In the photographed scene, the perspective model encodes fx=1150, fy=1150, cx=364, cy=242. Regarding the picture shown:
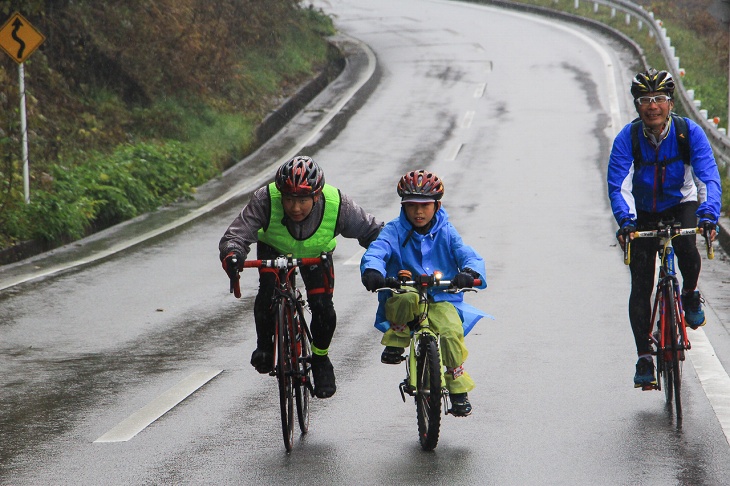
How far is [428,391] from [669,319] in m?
1.65

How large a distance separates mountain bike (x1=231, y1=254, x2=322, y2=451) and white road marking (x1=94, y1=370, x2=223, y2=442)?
971 mm

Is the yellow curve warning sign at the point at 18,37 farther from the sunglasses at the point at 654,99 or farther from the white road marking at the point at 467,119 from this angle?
the white road marking at the point at 467,119

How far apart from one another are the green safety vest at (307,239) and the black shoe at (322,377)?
0.63 metres

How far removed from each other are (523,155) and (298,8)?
14.1m

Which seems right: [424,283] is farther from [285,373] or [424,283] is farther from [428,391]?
[285,373]

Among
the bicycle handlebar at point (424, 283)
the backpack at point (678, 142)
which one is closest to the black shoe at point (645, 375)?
the backpack at point (678, 142)

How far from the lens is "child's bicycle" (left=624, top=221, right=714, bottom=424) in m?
6.79

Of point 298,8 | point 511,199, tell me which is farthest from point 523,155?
point 298,8

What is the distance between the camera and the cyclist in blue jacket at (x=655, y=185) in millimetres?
7043

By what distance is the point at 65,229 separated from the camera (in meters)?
15.0

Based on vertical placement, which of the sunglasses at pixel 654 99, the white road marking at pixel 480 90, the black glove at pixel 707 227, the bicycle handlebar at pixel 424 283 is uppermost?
the sunglasses at pixel 654 99

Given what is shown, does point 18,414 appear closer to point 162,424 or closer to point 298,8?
point 162,424

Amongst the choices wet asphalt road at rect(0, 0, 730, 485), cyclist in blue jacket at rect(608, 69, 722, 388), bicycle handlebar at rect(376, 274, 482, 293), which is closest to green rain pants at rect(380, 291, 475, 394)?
bicycle handlebar at rect(376, 274, 482, 293)

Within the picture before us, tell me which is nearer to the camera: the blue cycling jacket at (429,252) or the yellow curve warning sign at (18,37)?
the blue cycling jacket at (429,252)
